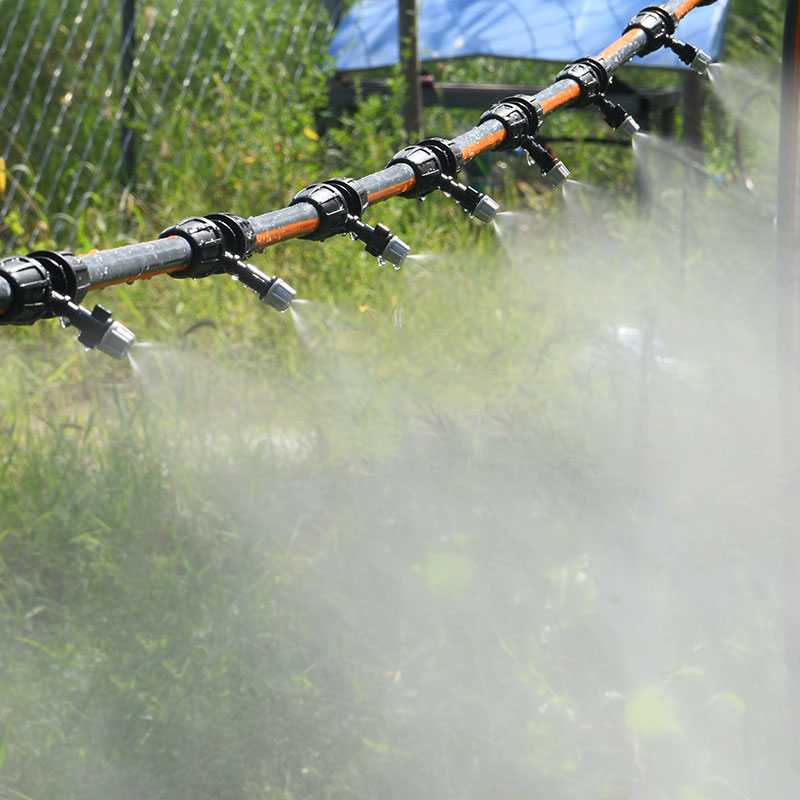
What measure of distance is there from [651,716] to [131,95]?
4.14 m

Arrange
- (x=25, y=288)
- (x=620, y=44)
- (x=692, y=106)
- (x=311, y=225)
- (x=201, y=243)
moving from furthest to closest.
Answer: (x=692, y=106)
(x=620, y=44)
(x=311, y=225)
(x=201, y=243)
(x=25, y=288)

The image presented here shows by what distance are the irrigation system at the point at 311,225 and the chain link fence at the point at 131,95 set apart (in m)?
2.61

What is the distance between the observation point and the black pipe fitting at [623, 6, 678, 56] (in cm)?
173

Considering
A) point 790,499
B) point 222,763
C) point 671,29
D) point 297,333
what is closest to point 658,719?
point 790,499

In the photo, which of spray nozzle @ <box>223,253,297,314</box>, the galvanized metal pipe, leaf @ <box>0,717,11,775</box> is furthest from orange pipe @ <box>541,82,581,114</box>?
leaf @ <box>0,717,11,775</box>

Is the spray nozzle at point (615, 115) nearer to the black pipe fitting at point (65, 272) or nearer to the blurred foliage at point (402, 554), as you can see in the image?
the blurred foliage at point (402, 554)

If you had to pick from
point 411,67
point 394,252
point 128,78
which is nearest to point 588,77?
point 394,252

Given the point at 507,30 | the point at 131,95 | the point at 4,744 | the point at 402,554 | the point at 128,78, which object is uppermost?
the point at 507,30

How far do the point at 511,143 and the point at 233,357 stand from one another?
6.63 ft

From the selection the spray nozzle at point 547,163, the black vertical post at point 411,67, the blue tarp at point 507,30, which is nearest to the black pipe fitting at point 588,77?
the spray nozzle at point 547,163

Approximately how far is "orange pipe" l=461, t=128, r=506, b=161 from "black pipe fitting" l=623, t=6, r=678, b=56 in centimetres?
49

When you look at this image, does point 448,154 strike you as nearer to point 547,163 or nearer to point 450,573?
point 547,163

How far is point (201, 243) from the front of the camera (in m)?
1.04

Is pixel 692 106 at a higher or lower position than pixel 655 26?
lower
